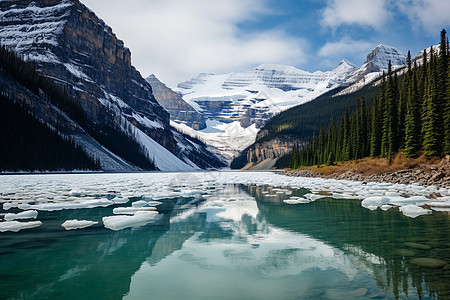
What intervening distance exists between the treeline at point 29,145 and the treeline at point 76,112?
72.0ft

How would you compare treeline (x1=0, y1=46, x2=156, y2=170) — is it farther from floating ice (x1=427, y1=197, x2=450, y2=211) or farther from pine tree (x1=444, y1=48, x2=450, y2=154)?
floating ice (x1=427, y1=197, x2=450, y2=211)

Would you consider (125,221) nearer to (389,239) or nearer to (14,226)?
(14,226)

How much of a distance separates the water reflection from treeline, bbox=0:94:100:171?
223ft

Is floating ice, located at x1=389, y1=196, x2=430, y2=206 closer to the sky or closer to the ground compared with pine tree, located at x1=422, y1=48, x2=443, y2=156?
closer to the ground

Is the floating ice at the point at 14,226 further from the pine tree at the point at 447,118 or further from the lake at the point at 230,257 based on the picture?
the pine tree at the point at 447,118

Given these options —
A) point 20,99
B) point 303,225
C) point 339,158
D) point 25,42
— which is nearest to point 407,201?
point 303,225

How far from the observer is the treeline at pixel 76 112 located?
302 ft

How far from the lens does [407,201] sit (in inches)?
525

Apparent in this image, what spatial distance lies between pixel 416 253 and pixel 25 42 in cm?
19009

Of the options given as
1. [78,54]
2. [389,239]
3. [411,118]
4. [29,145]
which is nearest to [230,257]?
[389,239]

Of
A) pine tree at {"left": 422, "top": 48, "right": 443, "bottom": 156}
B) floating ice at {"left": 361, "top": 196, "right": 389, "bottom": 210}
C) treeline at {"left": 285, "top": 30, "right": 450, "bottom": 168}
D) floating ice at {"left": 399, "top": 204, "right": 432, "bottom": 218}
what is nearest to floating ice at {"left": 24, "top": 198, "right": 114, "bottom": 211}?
floating ice at {"left": 361, "top": 196, "right": 389, "bottom": 210}

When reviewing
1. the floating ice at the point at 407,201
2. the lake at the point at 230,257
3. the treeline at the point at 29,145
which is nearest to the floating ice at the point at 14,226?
the lake at the point at 230,257

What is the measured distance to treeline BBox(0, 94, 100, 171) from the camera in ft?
206

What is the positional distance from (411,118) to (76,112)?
384ft
